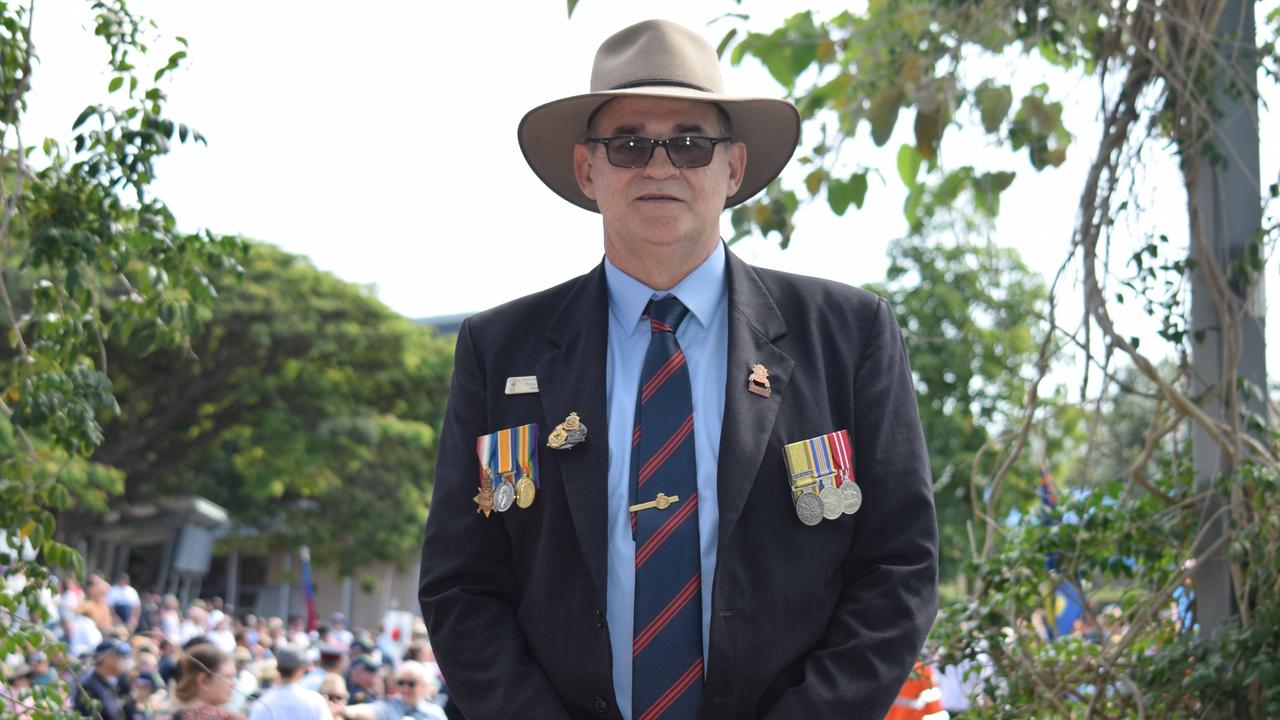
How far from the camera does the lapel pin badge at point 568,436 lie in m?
2.35

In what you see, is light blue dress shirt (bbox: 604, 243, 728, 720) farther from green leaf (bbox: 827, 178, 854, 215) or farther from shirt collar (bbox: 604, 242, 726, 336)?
green leaf (bbox: 827, 178, 854, 215)

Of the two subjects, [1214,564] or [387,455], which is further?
[387,455]

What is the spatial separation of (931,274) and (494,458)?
2584 cm


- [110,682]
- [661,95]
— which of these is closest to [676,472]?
[661,95]

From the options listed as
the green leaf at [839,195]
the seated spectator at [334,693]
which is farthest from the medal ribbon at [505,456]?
the seated spectator at [334,693]

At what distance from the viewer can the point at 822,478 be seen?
2283mm

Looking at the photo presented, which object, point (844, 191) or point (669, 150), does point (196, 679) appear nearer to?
point (844, 191)

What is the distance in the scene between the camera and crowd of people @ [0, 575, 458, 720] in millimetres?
3963

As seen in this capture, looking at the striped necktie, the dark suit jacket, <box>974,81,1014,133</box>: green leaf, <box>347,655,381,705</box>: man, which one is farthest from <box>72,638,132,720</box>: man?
the striped necktie

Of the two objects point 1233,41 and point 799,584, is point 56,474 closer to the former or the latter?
point 799,584

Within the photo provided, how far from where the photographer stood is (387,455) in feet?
113

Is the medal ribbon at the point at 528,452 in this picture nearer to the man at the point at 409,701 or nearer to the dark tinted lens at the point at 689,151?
the dark tinted lens at the point at 689,151

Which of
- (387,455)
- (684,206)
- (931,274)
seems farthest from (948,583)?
(684,206)

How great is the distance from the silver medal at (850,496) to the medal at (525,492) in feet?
1.66
